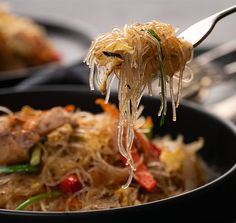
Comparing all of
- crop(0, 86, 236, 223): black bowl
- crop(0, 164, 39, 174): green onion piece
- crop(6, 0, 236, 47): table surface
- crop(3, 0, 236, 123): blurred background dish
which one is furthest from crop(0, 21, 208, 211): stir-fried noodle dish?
crop(6, 0, 236, 47): table surface

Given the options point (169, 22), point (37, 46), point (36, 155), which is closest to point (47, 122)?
point (36, 155)

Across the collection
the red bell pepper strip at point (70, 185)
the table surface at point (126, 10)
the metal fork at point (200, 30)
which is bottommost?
the red bell pepper strip at point (70, 185)

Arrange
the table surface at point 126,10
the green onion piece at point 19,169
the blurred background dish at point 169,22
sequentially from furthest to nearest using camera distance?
the table surface at point 126,10
the blurred background dish at point 169,22
the green onion piece at point 19,169

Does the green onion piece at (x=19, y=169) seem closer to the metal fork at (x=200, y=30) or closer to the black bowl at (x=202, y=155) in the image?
the black bowl at (x=202, y=155)

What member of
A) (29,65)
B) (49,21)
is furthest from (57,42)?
(29,65)

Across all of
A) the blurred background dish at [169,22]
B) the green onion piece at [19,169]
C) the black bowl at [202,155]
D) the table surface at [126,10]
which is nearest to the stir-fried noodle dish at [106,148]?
the green onion piece at [19,169]

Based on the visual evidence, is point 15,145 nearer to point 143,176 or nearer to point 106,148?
point 106,148
